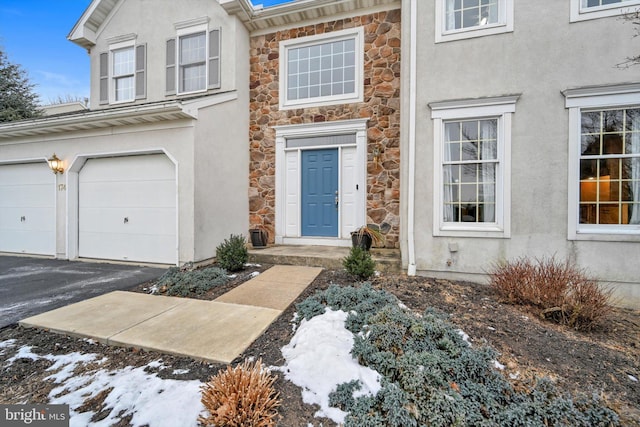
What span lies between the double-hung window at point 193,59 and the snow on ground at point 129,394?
6282 mm

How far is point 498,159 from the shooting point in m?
4.56

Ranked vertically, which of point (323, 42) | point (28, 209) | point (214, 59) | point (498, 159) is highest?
point (323, 42)

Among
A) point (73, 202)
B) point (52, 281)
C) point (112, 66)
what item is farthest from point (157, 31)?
point (52, 281)

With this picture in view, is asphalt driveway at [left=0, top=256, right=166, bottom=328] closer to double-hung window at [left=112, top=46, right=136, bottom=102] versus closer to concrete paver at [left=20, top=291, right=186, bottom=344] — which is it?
concrete paver at [left=20, top=291, right=186, bottom=344]

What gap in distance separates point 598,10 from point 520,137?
2.07 meters

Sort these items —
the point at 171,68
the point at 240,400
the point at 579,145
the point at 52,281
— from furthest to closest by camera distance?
the point at 171,68, the point at 52,281, the point at 579,145, the point at 240,400

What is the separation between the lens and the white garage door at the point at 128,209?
580cm

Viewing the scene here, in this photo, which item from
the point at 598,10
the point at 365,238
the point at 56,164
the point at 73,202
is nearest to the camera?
the point at 598,10

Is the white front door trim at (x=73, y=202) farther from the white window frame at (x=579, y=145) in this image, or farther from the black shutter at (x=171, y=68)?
the white window frame at (x=579, y=145)

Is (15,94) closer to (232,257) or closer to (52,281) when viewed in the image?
(52,281)

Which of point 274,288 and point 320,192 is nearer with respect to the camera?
point 274,288

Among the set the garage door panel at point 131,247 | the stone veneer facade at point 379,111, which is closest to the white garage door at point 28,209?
the garage door panel at point 131,247

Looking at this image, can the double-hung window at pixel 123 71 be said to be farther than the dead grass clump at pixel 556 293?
Yes

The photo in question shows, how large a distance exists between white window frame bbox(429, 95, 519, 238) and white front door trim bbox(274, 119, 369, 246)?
1843 millimetres
